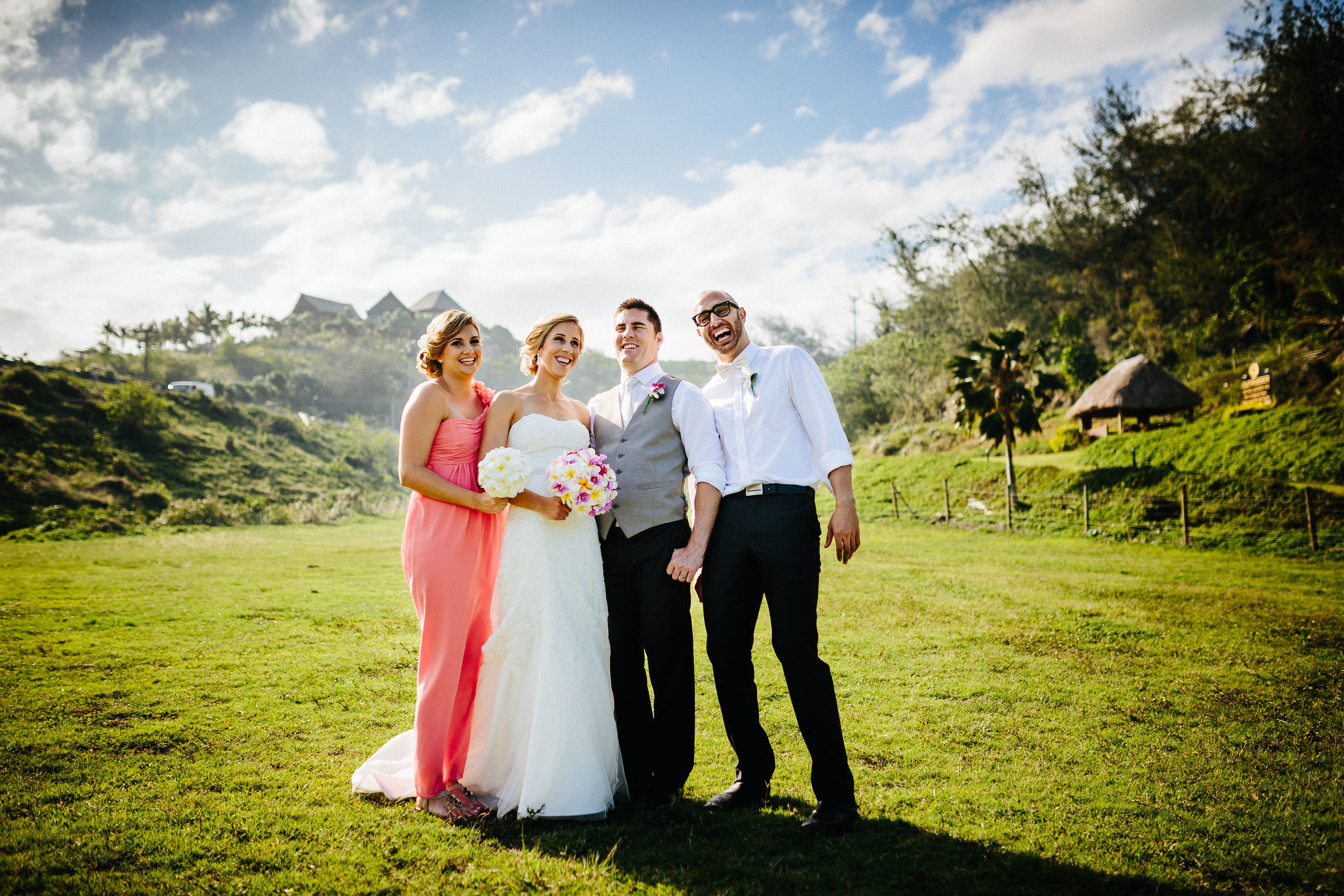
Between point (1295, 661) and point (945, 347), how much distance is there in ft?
123

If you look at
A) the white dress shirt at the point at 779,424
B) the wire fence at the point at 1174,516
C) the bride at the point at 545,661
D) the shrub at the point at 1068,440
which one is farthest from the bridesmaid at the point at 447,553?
the shrub at the point at 1068,440

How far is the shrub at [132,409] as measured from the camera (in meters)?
29.9

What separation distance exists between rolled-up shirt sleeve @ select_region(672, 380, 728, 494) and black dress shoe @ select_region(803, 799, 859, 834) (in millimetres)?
1629

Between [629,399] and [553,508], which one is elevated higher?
[629,399]

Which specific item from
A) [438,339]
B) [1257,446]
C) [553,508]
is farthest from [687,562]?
[1257,446]

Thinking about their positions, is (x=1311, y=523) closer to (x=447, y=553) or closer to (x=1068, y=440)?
(x=1068, y=440)

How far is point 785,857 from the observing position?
2.98m

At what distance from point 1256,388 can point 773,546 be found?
906 inches

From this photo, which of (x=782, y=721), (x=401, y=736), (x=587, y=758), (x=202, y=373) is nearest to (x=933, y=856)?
(x=587, y=758)

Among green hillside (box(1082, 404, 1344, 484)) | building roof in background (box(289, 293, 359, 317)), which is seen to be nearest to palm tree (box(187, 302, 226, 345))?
building roof in background (box(289, 293, 359, 317))

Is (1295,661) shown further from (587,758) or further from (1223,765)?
(587,758)

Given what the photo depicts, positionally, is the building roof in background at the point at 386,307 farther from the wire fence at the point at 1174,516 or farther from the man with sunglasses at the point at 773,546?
the man with sunglasses at the point at 773,546

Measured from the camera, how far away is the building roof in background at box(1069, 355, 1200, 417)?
20.4m

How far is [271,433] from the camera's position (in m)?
40.4
